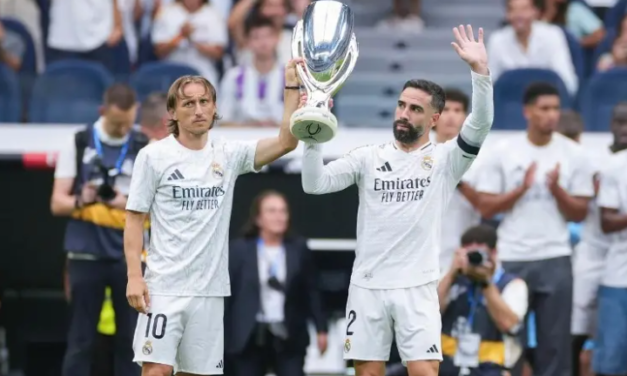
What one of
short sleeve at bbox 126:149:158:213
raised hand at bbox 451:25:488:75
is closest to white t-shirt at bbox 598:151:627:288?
raised hand at bbox 451:25:488:75

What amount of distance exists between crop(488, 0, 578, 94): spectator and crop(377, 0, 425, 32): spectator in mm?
1435

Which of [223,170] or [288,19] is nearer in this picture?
[223,170]

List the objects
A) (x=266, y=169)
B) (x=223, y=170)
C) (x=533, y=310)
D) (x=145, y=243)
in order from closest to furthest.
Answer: (x=223, y=170) → (x=145, y=243) → (x=533, y=310) → (x=266, y=169)

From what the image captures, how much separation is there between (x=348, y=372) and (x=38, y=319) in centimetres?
265

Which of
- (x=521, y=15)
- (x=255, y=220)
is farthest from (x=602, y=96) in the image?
(x=255, y=220)

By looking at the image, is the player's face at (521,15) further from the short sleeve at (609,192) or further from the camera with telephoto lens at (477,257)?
the camera with telephoto lens at (477,257)

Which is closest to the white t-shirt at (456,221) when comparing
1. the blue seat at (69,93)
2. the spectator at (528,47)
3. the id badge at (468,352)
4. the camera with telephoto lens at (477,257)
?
the id badge at (468,352)

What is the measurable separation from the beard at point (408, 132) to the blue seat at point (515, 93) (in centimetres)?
426

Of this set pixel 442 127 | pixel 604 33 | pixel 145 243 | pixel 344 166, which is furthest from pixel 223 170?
pixel 604 33

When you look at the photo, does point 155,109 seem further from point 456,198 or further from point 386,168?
point 386,168

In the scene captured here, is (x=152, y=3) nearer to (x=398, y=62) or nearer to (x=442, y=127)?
(x=398, y=62)

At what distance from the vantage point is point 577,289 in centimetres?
1133

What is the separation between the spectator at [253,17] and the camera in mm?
13461

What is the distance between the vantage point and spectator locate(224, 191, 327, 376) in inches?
429
